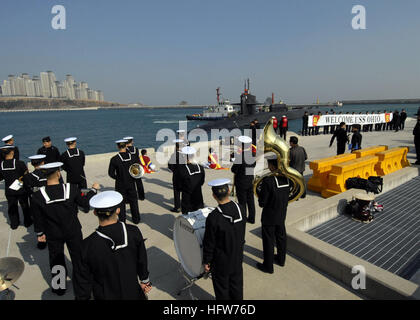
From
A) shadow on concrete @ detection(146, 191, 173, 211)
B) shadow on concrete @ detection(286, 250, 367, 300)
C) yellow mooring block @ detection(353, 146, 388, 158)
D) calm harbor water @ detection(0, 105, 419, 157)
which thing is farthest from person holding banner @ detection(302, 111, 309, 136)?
calm harbor water @ detection(0, 105, 419, 157)

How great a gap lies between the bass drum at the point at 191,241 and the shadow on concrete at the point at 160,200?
3542mm

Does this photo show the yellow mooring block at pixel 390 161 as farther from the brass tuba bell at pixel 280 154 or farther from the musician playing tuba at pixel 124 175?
the musician playing tuba at pixel 124 175

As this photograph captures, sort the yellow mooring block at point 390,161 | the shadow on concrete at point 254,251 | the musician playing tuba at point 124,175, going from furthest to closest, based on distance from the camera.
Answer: the yellow mooring block at point 390,161, the musician playing tuba at point 124,175, the shadow on concrete at point 254,251

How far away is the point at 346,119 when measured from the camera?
23109mm

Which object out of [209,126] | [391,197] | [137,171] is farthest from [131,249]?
[209,126]

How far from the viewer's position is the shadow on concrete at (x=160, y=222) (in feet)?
19.6

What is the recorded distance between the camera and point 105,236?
2.48 metres

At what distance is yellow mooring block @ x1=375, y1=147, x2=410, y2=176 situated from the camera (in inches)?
352

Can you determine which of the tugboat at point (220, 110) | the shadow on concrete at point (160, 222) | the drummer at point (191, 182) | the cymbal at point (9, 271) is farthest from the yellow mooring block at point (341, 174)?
the tugboat at point (220, 110)

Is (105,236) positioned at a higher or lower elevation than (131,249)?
higher

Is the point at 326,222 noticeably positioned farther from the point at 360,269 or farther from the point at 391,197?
the point at 391,197

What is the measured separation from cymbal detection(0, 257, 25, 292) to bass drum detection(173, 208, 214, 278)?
1995 mm

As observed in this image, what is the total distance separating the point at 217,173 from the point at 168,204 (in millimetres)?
3552
